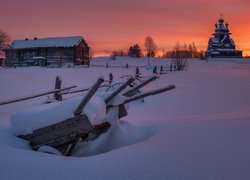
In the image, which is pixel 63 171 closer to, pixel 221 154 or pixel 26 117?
pixel 26 117

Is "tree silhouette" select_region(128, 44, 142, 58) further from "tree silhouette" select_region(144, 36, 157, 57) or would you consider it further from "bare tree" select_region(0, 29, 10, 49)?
"bare tree" select_region(0, 29, 10, 49)

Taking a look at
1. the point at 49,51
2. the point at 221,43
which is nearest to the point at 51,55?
the point at 49,51

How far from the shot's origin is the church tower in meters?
78.4

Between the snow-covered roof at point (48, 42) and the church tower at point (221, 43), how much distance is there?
46536 mm

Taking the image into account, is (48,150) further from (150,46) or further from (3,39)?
(150,46)

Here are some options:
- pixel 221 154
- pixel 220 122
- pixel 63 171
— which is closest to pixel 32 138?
pixel 63 171

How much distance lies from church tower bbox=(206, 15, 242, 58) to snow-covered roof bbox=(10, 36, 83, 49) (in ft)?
153

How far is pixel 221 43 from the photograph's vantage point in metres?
79.0

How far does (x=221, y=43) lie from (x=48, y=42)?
51445mm

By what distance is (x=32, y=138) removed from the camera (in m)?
4.16

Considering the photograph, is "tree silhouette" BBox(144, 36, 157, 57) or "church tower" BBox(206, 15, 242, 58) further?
"tree silhouette" BBox(144, 36, 157, 57)

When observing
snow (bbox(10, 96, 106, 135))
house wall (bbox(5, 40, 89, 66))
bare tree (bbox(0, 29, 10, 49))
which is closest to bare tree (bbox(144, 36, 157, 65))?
bare tree (bbox(0, 29, 10, 49))

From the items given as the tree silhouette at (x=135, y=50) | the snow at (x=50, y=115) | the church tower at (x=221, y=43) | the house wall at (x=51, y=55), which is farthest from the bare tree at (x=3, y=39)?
the snow at (x=50, y=115)

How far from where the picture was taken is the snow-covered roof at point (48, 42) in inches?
1665
